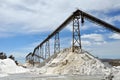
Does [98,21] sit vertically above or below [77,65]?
above

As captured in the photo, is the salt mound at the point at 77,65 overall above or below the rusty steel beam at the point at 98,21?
below

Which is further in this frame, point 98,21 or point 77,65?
point 98,21

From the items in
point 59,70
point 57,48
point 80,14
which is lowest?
point 59,70

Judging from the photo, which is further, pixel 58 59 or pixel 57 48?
pixel 57 48

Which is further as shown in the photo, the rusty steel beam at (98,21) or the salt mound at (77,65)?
the rusty steel beam at (98,21)

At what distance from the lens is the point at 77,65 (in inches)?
1676

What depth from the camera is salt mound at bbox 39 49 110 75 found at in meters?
41.4

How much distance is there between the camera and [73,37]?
49188 millimetres

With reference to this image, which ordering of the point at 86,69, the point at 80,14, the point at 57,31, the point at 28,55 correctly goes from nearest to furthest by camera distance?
the point at 86,69, the point at 80,14, the point at 57,31, the point at 28,55

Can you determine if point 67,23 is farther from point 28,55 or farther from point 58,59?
point 28,55

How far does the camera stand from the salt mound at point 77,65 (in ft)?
136

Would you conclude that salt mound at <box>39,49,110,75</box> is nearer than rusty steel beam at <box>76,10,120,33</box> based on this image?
Yes

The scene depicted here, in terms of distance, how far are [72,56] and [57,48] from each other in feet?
69.8

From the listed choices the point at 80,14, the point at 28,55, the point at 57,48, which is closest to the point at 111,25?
the point at 80,14
